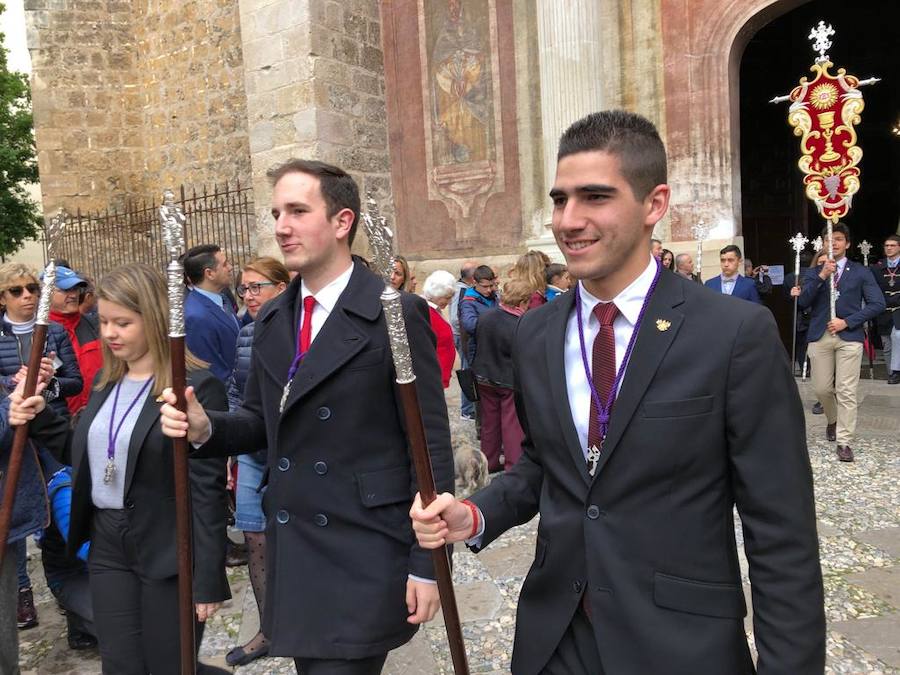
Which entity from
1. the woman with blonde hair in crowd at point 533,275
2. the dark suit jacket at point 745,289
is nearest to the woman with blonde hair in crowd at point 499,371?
the woman with blonde hair in crowd at point 533,275

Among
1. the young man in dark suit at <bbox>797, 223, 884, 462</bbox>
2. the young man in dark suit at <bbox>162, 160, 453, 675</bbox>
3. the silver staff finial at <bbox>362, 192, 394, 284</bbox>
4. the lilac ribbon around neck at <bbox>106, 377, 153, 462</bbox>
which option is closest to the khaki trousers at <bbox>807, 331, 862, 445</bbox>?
the young man in dark suit at <bbox>797, 223, 884, 462</bbox>

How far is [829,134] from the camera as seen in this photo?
25.8 ft

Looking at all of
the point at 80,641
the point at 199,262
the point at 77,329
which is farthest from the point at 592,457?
the point at 77,329

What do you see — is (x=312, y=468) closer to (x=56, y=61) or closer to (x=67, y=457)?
(x=67, y=457)

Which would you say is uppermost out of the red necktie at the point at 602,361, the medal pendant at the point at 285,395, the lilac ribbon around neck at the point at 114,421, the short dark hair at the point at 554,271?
the short dark hair at the point at 554,271

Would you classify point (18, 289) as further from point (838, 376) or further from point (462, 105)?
point (462, 105)

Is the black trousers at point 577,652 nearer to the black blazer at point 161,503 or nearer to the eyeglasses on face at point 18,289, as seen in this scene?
the black blazer at point 161,503

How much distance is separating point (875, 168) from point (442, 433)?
806 inches

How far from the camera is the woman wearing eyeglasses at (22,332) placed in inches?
169

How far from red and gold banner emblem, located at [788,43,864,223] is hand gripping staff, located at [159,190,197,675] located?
6.98m

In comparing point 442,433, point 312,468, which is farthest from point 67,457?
point 442,433

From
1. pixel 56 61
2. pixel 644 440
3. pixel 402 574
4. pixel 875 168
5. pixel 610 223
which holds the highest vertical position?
pixel 56 61

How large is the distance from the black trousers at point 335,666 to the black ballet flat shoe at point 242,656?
157cm

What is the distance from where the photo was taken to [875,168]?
63.7 ft
